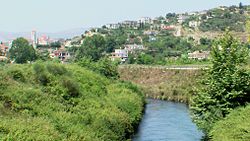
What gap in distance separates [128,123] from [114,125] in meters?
4.10

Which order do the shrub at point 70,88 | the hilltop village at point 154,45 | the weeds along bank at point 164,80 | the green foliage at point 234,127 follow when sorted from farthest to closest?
the hilltop village at point 154,45
the weeds along bank at point 164,80
the shrub at point 70,88
the green foliage at point 234,127

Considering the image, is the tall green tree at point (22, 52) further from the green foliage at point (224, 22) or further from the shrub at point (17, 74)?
the green foliage at point (224, 22)

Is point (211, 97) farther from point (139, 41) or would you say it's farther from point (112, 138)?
point (139, 41)

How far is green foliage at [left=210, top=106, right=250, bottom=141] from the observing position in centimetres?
2401

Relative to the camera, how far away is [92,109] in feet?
110

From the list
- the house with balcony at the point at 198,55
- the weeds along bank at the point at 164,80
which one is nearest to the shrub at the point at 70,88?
the weeds along bank at the point at 164,80

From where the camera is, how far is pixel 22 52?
294 ft

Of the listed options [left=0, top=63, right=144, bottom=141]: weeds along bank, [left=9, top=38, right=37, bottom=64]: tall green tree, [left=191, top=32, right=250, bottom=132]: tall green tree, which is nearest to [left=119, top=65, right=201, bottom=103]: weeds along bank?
[left=9, top=38, right=37, bottom=64]: tall green tree

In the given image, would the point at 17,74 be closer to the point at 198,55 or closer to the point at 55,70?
the point at 55,70

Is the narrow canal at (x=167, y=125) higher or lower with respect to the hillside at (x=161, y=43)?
lower

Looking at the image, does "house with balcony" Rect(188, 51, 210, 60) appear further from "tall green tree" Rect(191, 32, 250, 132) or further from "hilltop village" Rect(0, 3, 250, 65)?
"tall green tree" Rect(191, 32, 250, 132)

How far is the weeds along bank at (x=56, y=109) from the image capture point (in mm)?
22516

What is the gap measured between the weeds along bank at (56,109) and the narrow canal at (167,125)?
1.56 meters

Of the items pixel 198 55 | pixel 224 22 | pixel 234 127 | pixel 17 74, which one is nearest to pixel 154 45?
pixel 198 55
